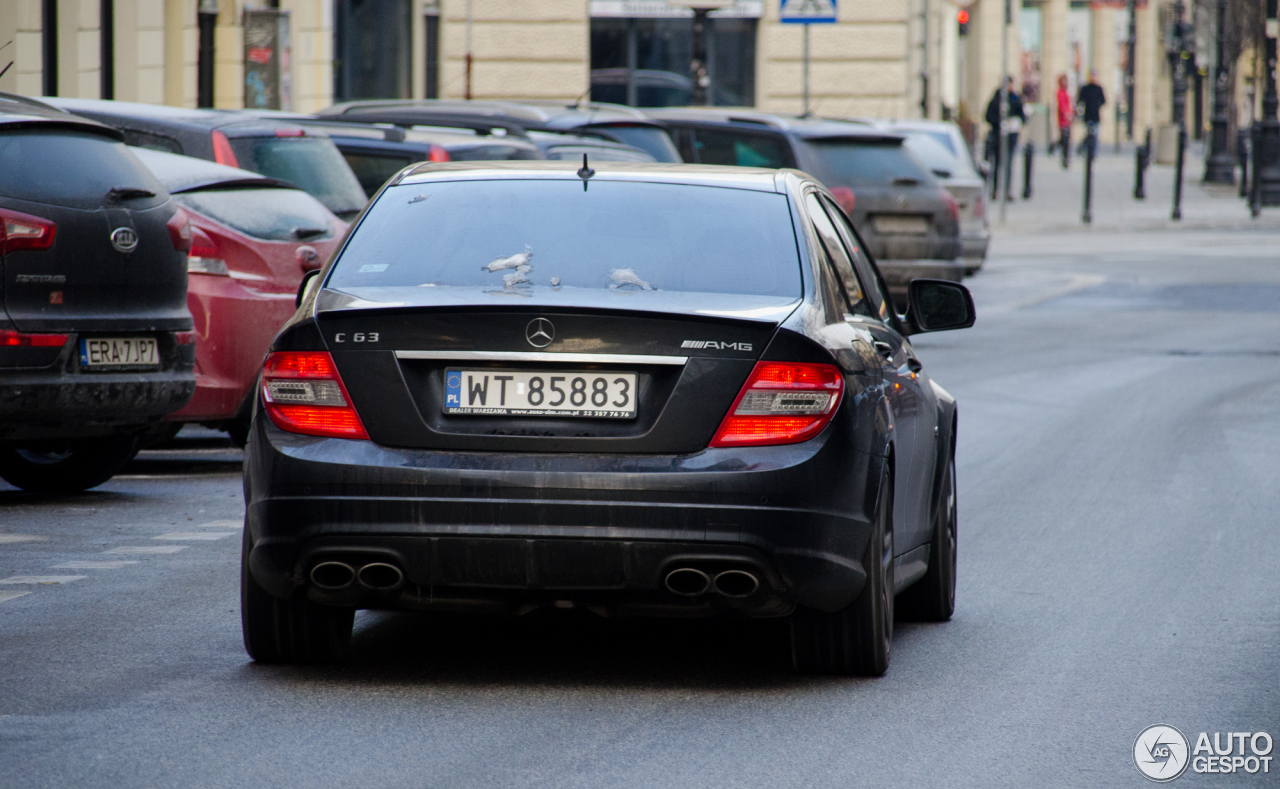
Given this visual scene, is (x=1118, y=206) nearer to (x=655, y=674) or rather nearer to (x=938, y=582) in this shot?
(x=938, y=582)

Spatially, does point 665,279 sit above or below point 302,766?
above

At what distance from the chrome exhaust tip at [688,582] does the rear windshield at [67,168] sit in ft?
13.4

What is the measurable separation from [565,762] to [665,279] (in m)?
1.41

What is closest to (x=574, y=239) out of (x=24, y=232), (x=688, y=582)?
(x=688, y=582)

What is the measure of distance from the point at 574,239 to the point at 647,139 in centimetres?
1310

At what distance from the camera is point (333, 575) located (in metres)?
5.55

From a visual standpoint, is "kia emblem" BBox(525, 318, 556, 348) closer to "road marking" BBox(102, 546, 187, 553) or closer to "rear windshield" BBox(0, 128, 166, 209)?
"road marking" BBox(102, 546, 187, 553)

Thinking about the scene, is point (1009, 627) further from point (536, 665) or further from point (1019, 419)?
point (1019, 419)

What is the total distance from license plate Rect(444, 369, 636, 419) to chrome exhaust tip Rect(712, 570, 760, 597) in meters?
0.47

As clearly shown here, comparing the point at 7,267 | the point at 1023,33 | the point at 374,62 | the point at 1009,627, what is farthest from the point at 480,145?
the point at 1023,33

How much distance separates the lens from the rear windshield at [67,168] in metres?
8.56

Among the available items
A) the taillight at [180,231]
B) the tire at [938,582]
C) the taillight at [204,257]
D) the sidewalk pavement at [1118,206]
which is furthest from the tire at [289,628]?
the sidewalk pavement at [1118,206]

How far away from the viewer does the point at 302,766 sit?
15.9 feet

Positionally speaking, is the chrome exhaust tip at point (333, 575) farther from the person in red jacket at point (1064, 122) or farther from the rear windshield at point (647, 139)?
the person in red jacket at point (1064, 122)
